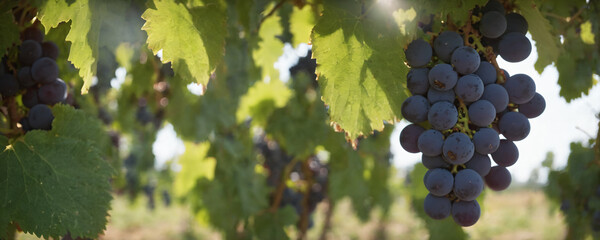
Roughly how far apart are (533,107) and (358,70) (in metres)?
0.44

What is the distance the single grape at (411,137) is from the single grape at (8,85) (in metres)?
1.09

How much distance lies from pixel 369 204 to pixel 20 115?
313cm

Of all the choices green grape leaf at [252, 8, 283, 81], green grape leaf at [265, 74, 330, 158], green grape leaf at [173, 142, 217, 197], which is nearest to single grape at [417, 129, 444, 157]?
green grape leaf at [252, 8, 283, 81]

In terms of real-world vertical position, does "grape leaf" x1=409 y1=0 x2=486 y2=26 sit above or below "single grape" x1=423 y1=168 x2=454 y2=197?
above

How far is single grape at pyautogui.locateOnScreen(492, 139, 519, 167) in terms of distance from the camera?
3.36 feet

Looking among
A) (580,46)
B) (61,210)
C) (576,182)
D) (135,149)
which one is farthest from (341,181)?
(135,149)

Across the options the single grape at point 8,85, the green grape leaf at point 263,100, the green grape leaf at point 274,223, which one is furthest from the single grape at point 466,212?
the green grape leaf at point 263,100

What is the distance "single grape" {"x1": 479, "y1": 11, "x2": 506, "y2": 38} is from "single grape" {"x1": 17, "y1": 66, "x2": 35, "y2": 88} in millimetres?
1254

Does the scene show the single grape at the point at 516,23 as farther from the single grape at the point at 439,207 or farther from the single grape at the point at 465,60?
the single grape at the point at 439,207

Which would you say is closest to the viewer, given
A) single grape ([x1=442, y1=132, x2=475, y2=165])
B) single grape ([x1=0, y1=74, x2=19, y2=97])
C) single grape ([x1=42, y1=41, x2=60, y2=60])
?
single grape ([x1=442, y1=132, x2=475, y2=165])

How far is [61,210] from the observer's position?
1.06 m

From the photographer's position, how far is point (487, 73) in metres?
1.02

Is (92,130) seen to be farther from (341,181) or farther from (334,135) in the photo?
(341,181)

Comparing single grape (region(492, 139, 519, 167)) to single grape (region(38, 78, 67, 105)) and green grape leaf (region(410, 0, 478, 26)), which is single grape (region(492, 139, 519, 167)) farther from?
single grape (region(38, 78, 67, 105))
